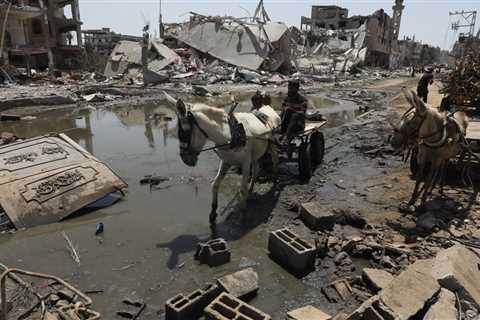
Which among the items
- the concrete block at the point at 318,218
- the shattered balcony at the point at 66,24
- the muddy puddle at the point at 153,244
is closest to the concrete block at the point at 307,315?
the muddy puddle at the point at 153,244

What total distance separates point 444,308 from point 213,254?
8.97 ft

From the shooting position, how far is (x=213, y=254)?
4555 millimetres

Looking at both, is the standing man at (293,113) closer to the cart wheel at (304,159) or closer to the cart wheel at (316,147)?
the cart wheel at (304,159)

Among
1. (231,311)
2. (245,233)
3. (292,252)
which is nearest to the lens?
(231,311)

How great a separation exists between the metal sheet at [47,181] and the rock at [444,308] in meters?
5.27

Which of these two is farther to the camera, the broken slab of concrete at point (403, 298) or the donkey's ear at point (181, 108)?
the donkey's ear at point (181, 108)

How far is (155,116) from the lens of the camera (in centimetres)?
1623

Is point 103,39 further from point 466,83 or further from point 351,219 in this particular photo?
point 351,219

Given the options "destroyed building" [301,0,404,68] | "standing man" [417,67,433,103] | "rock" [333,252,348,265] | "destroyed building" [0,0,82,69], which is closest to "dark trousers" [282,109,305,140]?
"rock" [333,252,348,265]

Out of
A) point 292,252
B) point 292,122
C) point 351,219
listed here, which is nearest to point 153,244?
point 292,252

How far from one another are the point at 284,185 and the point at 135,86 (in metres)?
21.0

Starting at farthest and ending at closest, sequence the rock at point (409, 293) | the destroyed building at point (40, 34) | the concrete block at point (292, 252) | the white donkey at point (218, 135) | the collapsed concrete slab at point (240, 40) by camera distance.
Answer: the collapsed concrete slab at point (240, 40), the destroyed building at point (40, 34), the white donkey at point (218, 135), the concrete block at point (292, 252), the rock at point (409, 293)

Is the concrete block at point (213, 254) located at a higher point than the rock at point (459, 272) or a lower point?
lower

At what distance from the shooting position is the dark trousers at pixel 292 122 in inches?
285
